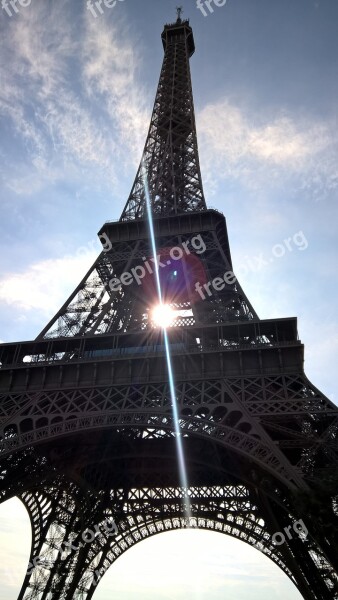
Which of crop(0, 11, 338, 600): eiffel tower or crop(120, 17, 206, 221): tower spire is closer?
crop(0, 11, 338, 600): eiffel tower

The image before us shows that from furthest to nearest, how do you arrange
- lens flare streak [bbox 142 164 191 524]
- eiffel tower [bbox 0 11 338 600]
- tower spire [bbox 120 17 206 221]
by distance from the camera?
tower spire [bbox 120 17 206 221], lens flare streak [bbox 142 164 191 524], eiffel tower [bbox 0 11 338 600]

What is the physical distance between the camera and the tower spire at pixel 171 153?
1569 inches

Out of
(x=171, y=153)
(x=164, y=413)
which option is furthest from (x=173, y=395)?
(x=171, y=153)

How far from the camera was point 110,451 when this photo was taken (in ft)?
101

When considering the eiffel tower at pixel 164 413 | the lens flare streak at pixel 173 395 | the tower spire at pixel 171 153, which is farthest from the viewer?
the tower spire at pixel 171 153

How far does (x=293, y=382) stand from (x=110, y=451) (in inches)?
530

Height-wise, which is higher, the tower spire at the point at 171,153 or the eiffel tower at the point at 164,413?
the tower spire at the point at 171,153

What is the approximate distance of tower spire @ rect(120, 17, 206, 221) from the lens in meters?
39.8

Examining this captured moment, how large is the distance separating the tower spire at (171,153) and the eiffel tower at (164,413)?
19 centimetres

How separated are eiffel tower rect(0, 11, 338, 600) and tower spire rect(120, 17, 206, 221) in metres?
0.19

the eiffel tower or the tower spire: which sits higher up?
the tower spire

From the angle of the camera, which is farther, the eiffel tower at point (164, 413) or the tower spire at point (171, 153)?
the tower spire at point (171, 153)

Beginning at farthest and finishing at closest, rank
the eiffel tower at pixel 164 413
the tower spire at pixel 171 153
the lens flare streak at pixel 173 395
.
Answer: the tower spire at pixel 171 153, the lens flare streak at pixel 173 395, the eiffel tower at pixel 164 413

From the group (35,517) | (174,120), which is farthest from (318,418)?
(174,120)
